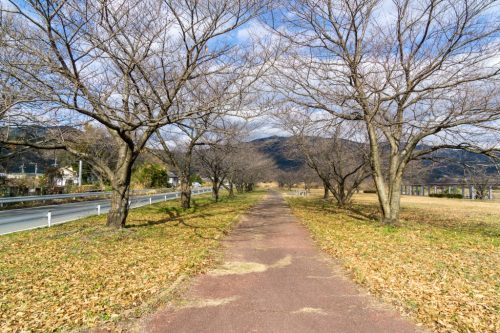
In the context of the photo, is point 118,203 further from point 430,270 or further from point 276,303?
point 430,270

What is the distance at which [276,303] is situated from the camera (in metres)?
4.82

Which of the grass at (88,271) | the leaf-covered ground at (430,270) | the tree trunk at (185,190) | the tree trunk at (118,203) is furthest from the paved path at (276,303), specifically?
the tree trunk at (185,190)

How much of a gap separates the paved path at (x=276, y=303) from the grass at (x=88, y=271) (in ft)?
1.98

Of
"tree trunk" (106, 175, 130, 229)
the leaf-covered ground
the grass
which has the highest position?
"tree trunk" (106, 175, 130, 229)

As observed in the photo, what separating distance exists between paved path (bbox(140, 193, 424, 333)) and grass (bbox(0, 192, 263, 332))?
0.60 metres

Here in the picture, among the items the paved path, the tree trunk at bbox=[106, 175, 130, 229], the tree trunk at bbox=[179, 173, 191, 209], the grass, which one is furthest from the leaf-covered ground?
the tree trunk at bbox=[179, 173, 191, 209]

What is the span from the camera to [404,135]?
536 inches

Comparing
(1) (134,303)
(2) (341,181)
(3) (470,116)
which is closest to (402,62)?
(3) (470,116)

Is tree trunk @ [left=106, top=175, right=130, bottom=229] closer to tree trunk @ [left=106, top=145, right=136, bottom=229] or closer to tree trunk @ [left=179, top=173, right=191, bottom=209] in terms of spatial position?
tree trunk @ [left=106, top=145, right=136, bottom=229]

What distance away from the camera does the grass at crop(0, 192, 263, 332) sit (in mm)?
4480

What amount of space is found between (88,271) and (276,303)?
3.77m

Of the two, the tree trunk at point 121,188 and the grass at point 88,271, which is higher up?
the tree trunk at point 121,188

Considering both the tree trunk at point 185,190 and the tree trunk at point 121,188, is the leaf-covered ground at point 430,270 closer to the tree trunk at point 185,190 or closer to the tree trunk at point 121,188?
the tree trunk at point 121,188

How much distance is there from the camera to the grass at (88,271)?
4480 mm
